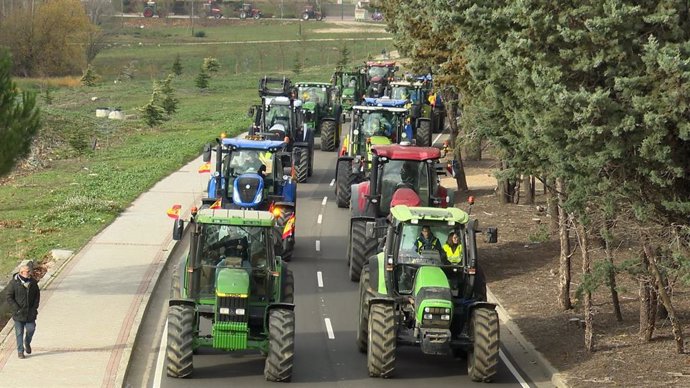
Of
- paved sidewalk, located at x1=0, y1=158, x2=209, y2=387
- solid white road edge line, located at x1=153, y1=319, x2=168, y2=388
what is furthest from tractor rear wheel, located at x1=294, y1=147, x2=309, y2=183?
solid white road edge line, located at x1=153, y1=319, x2=168, y2=388

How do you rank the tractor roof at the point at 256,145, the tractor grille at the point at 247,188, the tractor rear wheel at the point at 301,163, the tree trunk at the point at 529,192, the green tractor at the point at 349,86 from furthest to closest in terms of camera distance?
the green tractor at the point at 349,86 < the tractor rear wheel at the point at 301,163 < the tree trunk at the point at 529,192 < the tractor roof at the point at 256,145 < the tractor grille at the point at 247,188

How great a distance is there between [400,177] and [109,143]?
2750 cm

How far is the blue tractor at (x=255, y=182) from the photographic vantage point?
2944 centimetres

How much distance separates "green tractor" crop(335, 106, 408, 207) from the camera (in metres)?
36.6

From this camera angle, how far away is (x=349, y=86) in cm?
6106

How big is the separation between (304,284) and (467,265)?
7.81m

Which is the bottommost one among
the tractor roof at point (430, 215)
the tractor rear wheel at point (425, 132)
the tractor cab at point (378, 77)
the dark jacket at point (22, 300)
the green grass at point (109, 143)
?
the green grass at point (109, 143)

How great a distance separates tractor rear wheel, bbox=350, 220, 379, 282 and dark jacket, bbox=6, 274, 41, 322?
27.2ft

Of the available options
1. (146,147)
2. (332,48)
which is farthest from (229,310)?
(332,48)

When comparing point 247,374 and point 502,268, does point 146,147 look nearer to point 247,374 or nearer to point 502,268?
point 502,268

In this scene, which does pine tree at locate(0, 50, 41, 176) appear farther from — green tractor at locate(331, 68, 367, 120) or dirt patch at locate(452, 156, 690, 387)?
green tractor at locate(331, 68, 367, 120)

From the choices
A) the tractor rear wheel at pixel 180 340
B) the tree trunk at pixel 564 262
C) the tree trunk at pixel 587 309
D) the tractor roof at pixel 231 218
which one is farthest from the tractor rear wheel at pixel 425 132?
the tractor rear wheel at pixel 180 340

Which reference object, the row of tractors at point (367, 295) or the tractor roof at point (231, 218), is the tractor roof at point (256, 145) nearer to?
the row of tractors at point (367, 295)

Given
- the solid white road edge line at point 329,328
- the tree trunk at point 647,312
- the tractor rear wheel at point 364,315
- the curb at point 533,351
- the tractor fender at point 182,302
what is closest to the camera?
the tractor fender at point 182,302
